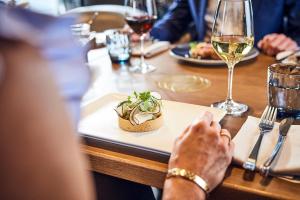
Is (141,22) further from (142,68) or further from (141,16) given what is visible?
(142,68)

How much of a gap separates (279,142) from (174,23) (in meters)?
1.64

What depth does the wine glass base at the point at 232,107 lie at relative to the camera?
932mm

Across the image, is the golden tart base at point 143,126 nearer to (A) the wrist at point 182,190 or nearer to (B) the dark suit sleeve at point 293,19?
(A) the wrist at point 182,190

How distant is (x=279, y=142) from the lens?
29.3 inches

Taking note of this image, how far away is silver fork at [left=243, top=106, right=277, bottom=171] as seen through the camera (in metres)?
0.69

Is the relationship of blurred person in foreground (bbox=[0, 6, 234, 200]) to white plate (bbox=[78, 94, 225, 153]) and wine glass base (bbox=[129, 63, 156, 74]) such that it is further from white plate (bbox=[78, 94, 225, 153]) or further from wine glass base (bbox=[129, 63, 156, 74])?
wine glass base (bbox=[129, 63, 156, 74])

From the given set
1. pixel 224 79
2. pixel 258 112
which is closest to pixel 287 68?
pixel 258 112

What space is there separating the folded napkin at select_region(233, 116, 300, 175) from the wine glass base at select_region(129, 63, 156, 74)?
21.1 inches

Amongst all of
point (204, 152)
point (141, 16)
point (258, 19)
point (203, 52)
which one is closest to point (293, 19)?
point (258, 19)

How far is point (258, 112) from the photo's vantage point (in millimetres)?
938

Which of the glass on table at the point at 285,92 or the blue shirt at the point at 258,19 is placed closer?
the glass on table at the point at 285,92

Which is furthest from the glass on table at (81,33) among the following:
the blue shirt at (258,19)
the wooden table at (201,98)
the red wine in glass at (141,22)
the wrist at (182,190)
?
the blue shirt at (258,19)

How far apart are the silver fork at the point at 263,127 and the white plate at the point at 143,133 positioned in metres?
0.09

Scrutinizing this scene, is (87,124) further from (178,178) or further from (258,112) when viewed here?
(258,112)
